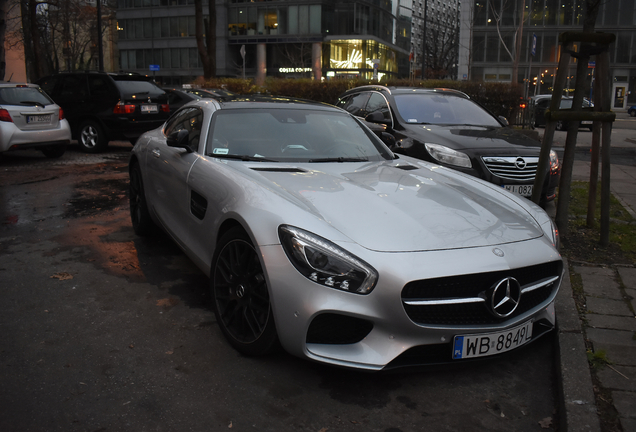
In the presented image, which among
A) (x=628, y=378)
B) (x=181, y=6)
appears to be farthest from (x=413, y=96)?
(x=181, y=6)

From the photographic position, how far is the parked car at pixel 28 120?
1080 cm

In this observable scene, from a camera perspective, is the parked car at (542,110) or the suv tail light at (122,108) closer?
the suv tail light at (122,108)

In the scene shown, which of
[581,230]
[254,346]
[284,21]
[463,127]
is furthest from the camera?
[284,21]

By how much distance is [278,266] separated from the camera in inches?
114

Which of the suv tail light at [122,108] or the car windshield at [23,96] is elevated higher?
the car windshield at [23,96]

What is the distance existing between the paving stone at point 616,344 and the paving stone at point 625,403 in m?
0.35

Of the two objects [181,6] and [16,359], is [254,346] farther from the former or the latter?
[181,6]

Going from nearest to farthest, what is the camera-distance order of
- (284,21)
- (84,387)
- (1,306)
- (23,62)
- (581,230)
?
(84,387), (1,306), (581,230), (23,62), (284,21)

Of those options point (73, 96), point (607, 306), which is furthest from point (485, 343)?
point (73, 96)

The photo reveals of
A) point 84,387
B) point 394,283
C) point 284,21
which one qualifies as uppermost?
point 284,21

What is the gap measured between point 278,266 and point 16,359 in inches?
63.1

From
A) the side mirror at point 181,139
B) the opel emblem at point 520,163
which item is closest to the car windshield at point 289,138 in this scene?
the side mirror at point 181,139

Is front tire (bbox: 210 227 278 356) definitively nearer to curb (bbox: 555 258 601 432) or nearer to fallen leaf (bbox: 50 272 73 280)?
curb (bbox: 555 258 601 432)

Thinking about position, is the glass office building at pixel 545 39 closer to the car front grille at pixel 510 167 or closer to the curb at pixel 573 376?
the car front grille at pixel 510 167
